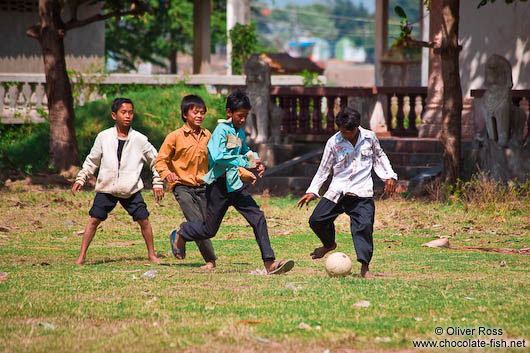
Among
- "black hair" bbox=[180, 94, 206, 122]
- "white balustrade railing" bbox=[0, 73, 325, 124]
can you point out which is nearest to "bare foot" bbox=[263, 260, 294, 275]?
"black hair" bbox=[180, 94, 206, 122]

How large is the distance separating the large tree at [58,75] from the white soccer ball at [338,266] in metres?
11.5

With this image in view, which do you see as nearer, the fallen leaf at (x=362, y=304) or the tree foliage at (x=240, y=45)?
the fallen leaf at (x=362, y=304)

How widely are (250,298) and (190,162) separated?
8.48 ft

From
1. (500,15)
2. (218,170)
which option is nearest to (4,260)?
(218,170)

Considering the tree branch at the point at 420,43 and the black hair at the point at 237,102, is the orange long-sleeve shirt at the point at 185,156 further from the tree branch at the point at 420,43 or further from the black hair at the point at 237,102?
the tree branch at the point at 420,43

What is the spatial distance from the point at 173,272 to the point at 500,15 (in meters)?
13.6

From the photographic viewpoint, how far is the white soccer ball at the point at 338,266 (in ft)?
26.1

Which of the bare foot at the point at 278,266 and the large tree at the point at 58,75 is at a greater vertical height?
the large tree at the point at 58,75

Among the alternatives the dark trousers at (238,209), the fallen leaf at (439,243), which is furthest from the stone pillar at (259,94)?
the dark trousers at (238,209)

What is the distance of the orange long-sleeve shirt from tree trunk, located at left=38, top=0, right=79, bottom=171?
9995 mm

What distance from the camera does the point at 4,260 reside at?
380 inches

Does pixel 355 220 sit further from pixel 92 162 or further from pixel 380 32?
pixel 380 32

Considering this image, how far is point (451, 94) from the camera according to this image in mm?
15750

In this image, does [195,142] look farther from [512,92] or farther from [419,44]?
[512,92]
